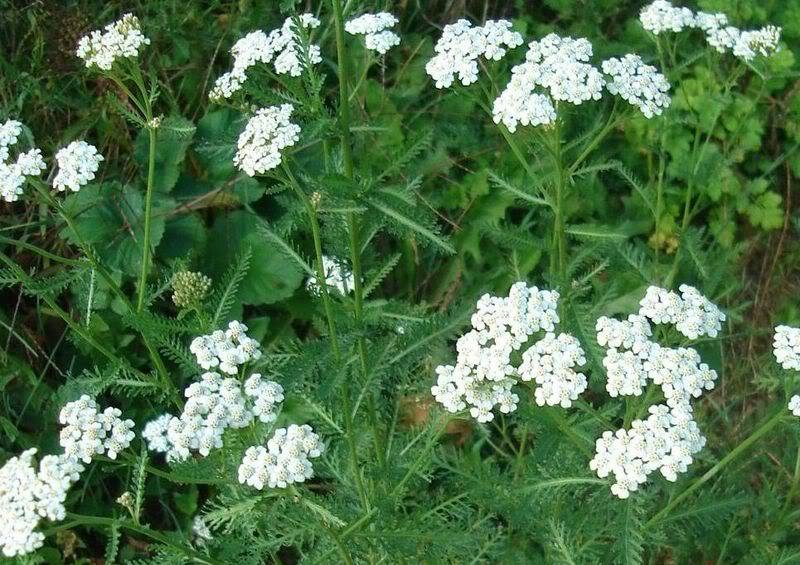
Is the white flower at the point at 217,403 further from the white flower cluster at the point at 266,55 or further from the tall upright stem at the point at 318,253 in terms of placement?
the white flower cluster at the point at 266,55

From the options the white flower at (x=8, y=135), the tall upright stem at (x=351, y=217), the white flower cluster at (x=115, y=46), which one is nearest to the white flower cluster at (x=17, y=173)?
the white flower at (x=8, y=135)

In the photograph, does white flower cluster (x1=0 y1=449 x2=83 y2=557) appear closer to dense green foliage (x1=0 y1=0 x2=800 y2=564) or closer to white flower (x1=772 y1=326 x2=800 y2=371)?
dense green foliage (x1=0 y1=0 x2=800 y2=564)

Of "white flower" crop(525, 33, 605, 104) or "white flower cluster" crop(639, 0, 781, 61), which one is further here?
"white flower cluster" crop(639, 0, 781, 61)

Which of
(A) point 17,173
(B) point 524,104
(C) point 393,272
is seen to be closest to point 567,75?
(B) point 524,104

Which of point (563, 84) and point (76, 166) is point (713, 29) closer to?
point (563, 84)

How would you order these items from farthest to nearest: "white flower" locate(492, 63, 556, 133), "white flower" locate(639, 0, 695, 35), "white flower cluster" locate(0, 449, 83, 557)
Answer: "white flower" locate(639, 0, 695, 35), "white flower" locate(492, 63, 556, 133), "white flower cluster" locate(0, 449, 83, 557)

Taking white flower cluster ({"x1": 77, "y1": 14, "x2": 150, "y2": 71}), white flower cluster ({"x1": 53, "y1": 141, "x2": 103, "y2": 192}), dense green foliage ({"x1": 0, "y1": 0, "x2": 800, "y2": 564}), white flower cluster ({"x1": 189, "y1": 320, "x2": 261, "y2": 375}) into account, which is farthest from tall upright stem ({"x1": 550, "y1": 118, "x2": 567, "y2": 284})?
white flower cluster ({"x1": 53, "y1": 141, "x2": 103, "y2": 192})

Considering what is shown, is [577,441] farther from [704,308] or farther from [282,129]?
[282,129]
